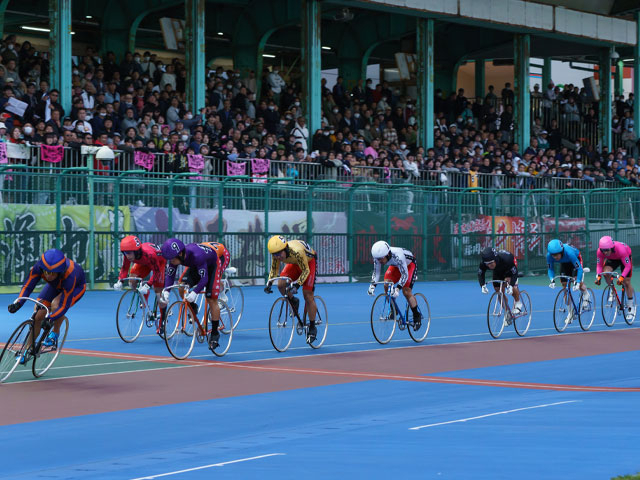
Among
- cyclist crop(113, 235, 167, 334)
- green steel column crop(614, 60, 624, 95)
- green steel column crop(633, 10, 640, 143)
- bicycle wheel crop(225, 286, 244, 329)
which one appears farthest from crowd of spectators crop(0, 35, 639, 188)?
green steel column crop(614, 60, 624, 95)

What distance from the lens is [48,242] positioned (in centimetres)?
2225

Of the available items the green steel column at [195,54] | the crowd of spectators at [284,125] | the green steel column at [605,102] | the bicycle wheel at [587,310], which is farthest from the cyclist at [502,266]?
the green steel column at [605,102]

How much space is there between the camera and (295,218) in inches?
1064

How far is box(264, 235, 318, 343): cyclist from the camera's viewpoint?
1388 centimetres

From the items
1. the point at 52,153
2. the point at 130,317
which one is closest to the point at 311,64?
the point at 52,153

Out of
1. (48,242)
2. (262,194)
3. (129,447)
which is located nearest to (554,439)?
(129,447)

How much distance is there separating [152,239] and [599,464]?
1774 cm

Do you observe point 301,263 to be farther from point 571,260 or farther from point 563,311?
point 563,311

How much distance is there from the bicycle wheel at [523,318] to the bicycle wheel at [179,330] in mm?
5912

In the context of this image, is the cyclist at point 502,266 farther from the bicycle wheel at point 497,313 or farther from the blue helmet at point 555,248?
the blue helmet at point 555,248

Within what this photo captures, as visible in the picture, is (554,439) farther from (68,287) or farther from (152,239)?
(152,239)

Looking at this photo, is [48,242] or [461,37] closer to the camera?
[48,242]

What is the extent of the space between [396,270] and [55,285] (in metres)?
5.50

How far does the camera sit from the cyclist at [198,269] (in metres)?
13.2
